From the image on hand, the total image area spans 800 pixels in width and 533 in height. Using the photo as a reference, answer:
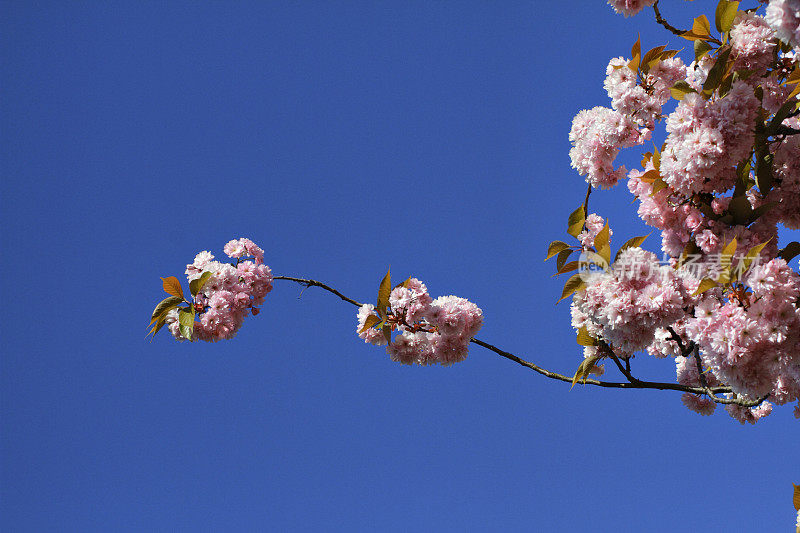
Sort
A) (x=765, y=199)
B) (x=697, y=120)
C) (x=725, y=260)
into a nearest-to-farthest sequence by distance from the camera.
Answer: (x=725, y=260) → (x=697, y=120) → (x=765, y=199)

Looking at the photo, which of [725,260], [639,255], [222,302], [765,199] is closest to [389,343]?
[222,302]

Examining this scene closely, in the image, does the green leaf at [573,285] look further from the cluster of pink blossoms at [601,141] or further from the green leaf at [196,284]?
the green leaf at [196,284]

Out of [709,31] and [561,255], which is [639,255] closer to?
[561,255]

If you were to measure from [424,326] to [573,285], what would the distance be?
1018 millimetres

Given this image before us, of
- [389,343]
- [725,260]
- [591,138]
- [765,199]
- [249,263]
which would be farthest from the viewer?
[249,263]

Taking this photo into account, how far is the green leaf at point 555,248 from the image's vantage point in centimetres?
266

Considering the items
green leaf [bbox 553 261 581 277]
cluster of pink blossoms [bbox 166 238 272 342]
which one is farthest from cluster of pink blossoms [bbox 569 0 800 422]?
cluster of pink blossoms [bbox 166 238 272 342]

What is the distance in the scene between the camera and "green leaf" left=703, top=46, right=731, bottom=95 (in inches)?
93.2

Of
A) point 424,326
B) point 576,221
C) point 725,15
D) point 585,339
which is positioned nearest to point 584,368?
point 585,339

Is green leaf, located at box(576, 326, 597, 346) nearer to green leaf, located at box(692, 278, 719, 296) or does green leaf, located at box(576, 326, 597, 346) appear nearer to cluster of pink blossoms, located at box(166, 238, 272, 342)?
green leaf, located at box(692, 278, 719, 296)

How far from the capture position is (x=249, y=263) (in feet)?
11.9

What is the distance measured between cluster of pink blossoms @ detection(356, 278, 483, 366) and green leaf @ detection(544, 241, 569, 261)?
63 cm

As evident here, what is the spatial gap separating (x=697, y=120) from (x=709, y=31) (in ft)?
1.28

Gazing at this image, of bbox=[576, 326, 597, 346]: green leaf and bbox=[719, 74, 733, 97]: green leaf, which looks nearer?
bbox=[719, 74, 733, 97]: green leaf
